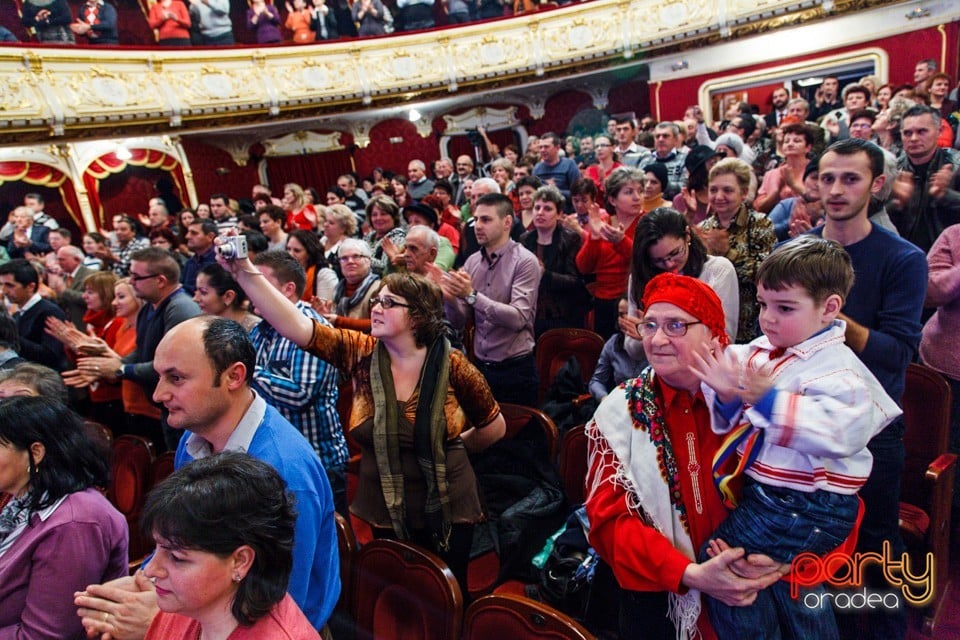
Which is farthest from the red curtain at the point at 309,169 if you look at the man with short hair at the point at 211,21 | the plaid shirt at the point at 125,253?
the plaid shirt at the point at 125,253

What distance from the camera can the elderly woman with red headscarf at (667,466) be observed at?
1254 mm

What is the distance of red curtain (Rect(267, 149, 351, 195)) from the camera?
509 inches

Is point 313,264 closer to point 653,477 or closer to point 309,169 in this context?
point 653,477

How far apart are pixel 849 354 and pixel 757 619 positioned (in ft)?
1.96

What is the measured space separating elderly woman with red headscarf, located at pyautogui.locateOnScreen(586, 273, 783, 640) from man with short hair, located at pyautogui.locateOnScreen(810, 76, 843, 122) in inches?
267

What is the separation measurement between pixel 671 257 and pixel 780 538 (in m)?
0.97

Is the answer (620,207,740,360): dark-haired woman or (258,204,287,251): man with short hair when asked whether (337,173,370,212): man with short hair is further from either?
(620,207,740,360): dark-haired woman

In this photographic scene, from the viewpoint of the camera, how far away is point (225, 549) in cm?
105

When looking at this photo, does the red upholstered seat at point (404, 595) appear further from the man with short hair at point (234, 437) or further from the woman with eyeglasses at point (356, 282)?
the woman with eyeglasses at point (356, 282)

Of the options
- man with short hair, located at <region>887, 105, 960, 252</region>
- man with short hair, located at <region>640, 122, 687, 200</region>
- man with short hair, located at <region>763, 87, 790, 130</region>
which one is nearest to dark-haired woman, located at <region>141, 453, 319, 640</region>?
man with short hair, located at <region>887, 105, 960, 252</region>

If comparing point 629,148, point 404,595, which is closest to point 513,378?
point 404,595

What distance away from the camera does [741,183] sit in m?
2.51

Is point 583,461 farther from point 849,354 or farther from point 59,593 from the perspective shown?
point 59,593

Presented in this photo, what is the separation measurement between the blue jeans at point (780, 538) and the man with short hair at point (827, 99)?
6.85 meters
